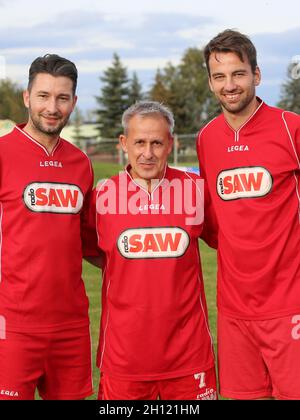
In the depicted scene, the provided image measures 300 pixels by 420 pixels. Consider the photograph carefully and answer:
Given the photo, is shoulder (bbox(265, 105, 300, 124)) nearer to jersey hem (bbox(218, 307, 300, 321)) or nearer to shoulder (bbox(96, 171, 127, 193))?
shoulder (bbox(96, 171, 127, 193))

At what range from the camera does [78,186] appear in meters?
3.62

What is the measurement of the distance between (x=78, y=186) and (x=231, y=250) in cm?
89

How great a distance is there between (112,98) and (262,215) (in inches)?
1958

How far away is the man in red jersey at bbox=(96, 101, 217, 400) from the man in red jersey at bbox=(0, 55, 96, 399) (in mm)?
182

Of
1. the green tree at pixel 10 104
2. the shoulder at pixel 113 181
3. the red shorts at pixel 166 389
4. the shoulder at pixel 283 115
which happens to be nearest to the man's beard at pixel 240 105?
the shoulder at pixel 283 115

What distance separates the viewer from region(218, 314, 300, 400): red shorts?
3.57 meters

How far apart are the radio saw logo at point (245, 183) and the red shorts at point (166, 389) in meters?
0.94

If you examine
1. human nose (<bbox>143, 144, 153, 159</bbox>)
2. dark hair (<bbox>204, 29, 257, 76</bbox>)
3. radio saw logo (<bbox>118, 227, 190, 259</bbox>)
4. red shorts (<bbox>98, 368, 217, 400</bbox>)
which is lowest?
red shorts (<bbox>98, 368, 217, 400</bbox>)

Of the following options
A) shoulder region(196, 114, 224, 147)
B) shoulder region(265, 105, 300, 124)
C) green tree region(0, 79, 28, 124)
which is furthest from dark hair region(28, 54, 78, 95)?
green tree region(0, 79, 28, 124)

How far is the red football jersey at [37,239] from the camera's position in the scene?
3.43m

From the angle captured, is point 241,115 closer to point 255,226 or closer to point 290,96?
point 255,226
